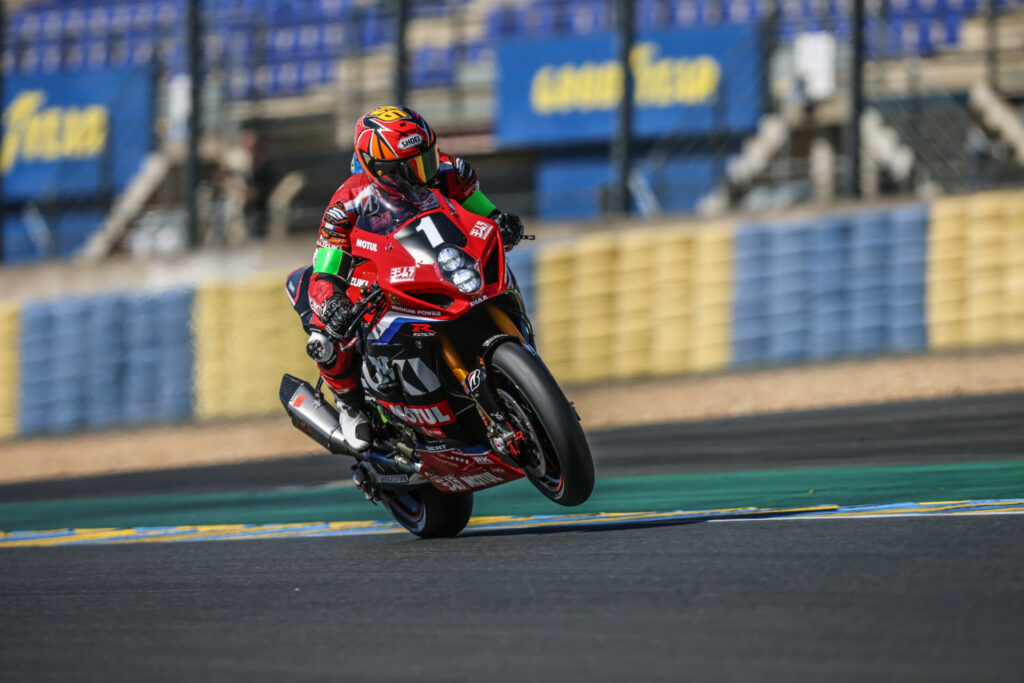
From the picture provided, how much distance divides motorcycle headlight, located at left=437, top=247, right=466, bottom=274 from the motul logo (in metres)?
0.55

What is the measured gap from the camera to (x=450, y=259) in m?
5.79

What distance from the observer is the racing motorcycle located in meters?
5.50

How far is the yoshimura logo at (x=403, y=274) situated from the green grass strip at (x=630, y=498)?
1.68m

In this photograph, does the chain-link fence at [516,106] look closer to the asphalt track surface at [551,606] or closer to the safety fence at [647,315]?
the safety fence at [647,315]

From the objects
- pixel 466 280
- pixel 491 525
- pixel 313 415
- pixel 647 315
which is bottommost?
pixel 647 315

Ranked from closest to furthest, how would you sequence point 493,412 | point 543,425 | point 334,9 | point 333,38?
point 543,425 → point 493,412 → point 333,38 → point 334,9

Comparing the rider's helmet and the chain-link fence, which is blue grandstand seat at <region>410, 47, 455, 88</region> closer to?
the chain-link fence

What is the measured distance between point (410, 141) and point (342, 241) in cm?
51

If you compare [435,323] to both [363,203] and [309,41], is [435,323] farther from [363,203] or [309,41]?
[309,41]

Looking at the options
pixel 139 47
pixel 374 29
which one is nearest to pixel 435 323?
pixel 374 29

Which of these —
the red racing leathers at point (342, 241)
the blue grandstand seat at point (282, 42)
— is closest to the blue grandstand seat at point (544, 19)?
the blue grandstand seat at point (282, 42)

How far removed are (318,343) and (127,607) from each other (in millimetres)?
1509

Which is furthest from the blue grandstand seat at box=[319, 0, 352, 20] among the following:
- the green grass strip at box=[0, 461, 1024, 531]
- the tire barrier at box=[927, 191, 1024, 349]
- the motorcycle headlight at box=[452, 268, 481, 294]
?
the motorcycle headlight at box=[452, 268, 481, 294]

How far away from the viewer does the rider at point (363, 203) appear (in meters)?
6.13
